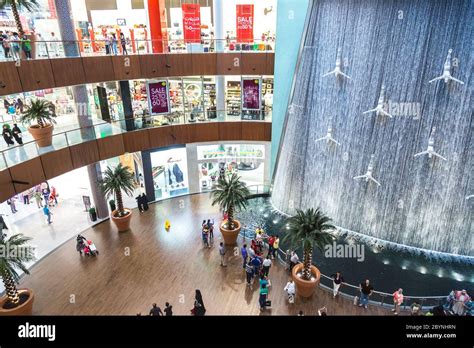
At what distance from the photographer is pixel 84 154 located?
16047mm

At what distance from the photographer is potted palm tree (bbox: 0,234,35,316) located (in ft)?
35.6

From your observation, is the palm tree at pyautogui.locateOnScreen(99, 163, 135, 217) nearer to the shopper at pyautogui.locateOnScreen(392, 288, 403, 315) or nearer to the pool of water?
the pool of water

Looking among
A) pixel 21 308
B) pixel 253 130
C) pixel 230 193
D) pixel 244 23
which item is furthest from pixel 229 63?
pixel 21 308

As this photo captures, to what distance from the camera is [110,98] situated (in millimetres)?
19203

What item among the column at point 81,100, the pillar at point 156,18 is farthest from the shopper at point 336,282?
the pillar at point 156,18

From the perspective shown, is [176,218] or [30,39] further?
[176,218]

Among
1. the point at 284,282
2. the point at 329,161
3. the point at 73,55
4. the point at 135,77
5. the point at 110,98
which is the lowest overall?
the point at 284,282

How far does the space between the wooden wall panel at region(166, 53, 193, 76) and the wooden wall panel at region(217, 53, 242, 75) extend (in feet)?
5.15

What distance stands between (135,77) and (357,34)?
35.1ft

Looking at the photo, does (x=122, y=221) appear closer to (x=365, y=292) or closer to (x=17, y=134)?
(x=17, y=134)
